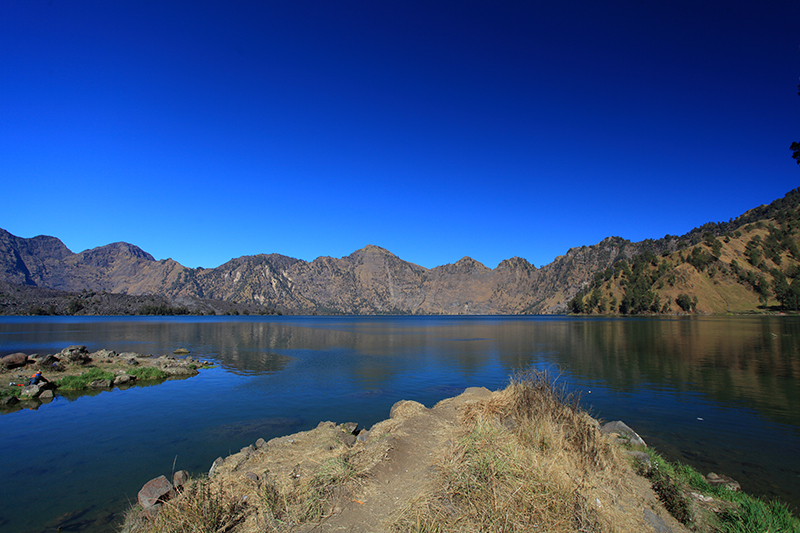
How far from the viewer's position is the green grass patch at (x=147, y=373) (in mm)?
26969

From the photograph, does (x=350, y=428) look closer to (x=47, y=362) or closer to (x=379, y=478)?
(x=379, y=478)

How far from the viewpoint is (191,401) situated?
2127cm

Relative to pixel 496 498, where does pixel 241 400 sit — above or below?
below

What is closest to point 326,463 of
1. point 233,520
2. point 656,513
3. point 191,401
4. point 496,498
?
point 233,520

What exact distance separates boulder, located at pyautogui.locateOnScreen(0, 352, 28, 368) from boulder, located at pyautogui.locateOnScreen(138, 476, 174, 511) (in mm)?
28517

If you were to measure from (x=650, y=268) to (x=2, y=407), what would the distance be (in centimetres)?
20654

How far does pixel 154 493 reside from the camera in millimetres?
7750

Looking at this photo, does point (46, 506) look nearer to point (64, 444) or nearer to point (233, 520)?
point (64, 444)

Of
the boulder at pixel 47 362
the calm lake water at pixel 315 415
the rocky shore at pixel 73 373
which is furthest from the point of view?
the boulder at pixel 47 362

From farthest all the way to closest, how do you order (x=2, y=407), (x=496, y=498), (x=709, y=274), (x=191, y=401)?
(x=709, y=274) → (x=191, y=401) → (x=2, y=407) → (x=496, y=498)

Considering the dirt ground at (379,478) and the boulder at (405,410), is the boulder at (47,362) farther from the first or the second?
the boulder at (405,410)

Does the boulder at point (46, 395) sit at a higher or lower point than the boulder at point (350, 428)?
lower

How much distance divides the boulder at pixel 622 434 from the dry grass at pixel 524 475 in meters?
3.16

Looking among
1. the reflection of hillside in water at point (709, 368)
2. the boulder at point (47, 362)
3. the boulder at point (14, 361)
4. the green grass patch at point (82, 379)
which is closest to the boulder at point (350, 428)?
the reflection of hillside in water at point (709, 368)
